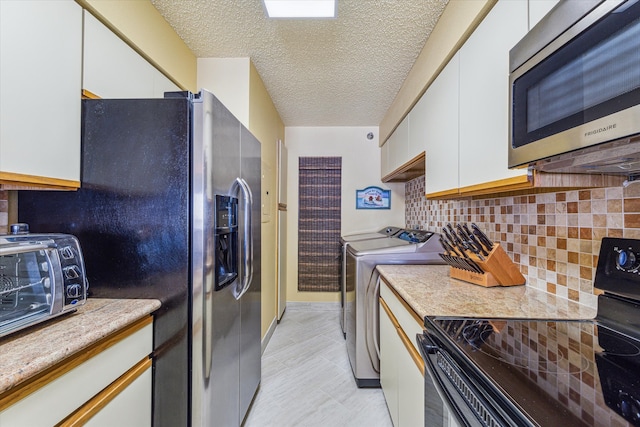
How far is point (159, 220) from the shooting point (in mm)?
1159

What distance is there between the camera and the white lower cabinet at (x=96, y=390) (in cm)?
69

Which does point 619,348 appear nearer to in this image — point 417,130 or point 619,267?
point 619,267

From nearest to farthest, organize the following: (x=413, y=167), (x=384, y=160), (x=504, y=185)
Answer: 1. (x=504, y=185)
2. (x=413, y=167)
3. (x=384, y=160)

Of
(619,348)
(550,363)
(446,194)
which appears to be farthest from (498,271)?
(550,363)

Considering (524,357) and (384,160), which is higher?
(384,160)

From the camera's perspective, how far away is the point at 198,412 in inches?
45.1

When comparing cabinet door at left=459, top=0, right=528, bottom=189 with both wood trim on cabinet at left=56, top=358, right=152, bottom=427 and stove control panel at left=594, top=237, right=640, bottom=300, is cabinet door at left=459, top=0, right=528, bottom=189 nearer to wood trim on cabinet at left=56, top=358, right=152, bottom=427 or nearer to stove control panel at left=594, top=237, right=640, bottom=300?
stove control panel at left=594, top=237, right=640, bottom=300

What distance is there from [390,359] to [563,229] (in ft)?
3.42

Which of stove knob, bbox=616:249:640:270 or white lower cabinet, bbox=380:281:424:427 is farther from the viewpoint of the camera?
white lower cabinet, bbox=380:281:424:427

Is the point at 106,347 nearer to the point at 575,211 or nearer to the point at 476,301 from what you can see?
the point at 476,301

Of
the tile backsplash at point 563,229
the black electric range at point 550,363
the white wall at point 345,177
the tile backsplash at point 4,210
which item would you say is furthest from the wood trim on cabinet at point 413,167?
the tile backsplash at point 4,210

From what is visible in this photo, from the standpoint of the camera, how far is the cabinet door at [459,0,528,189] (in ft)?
3.43

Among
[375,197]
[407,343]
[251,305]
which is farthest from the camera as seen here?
[375,197]

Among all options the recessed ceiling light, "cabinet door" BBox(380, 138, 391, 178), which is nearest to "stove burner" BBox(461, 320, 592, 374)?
the recessed ceiling light
